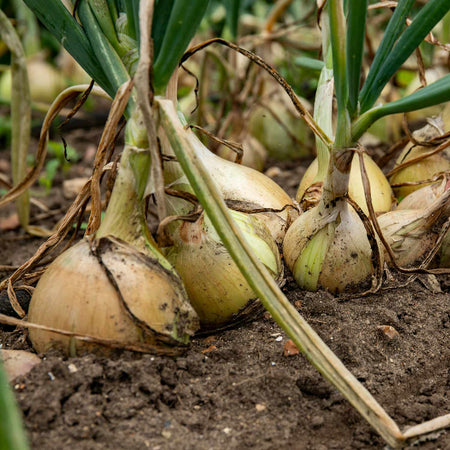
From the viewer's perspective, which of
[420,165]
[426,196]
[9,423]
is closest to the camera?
[9,423]

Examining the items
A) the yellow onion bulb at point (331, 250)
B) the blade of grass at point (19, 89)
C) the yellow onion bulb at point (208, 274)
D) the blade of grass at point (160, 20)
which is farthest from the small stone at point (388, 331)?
the blade of grass at point (19, 89)

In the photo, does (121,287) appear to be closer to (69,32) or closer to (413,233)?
(69,32)

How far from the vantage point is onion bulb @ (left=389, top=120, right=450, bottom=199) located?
1.42 meters

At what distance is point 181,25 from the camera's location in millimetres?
886

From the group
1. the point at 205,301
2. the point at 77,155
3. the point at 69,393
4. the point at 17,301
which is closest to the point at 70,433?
the point at 69,393

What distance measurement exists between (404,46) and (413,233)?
0.40 m

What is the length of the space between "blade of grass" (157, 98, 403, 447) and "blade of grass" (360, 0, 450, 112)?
313 millimetres

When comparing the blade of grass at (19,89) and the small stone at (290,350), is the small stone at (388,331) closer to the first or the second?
the small stone at (290,350)

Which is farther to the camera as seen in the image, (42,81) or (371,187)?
(42,81)

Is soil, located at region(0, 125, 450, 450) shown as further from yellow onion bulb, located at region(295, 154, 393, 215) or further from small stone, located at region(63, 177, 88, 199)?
small stone, located at region(63, 177, 88, 199)

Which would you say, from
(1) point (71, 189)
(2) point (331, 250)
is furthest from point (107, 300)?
(1) point (71, 189)

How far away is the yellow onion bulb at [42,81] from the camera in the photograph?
3609 millimetres

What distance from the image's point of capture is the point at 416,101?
2.79 feet

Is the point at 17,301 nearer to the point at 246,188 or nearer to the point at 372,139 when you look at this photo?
the point at 246,188
